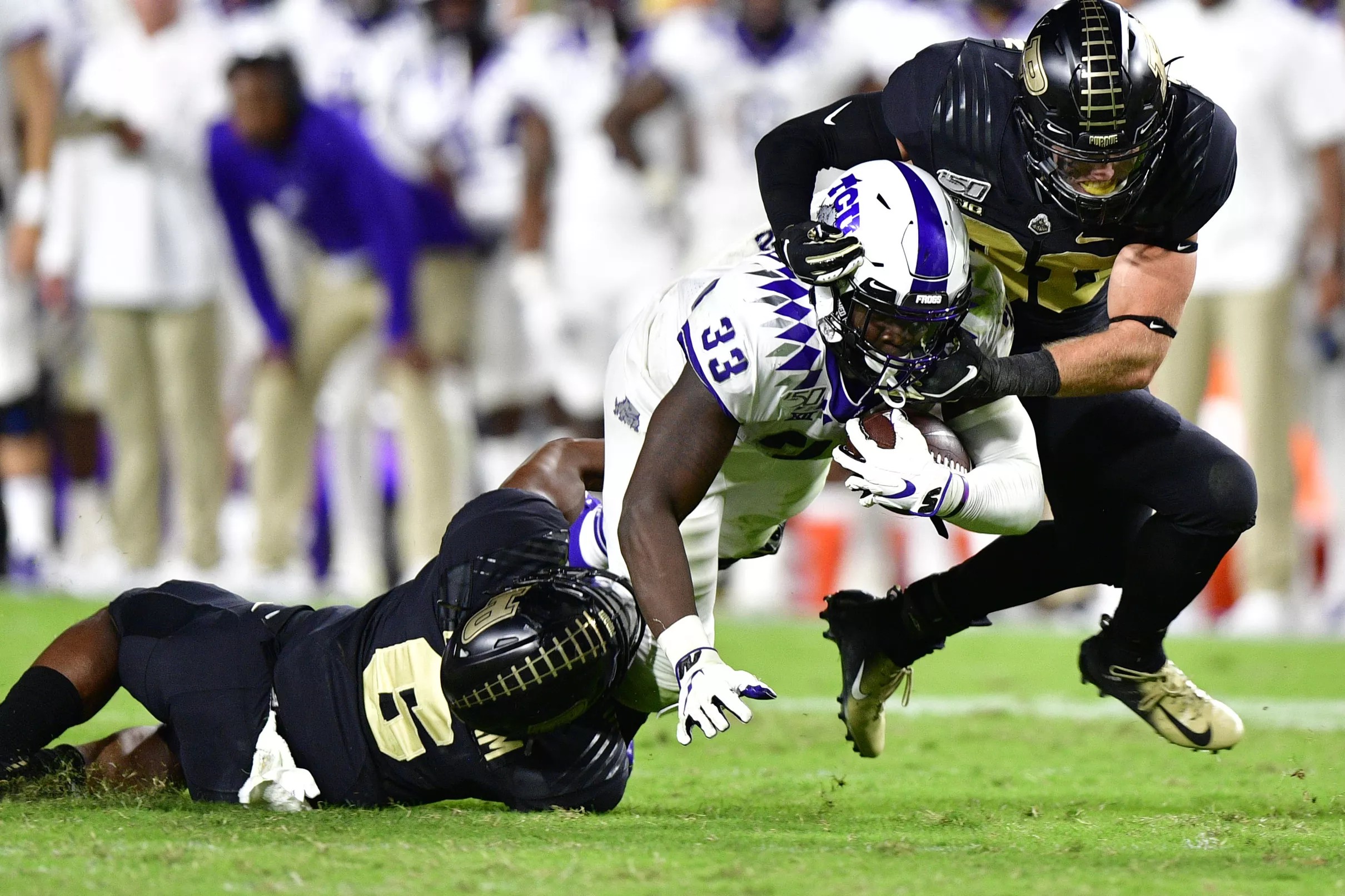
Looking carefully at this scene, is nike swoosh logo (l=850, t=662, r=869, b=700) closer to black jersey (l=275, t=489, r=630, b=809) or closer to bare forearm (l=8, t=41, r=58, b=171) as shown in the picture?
black jersey (l=275, t=489, r=630, b=809)

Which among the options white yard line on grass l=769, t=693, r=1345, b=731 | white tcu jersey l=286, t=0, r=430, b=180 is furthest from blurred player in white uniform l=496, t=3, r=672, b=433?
white yard line on grass l=769, t=693, r=1345, b=731

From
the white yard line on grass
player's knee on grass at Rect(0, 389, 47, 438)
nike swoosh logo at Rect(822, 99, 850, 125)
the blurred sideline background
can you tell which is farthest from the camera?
player's knee on grass at Rect(0, 389, 47, 438)

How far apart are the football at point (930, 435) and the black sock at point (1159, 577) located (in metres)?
0.55

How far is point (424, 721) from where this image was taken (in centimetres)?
369

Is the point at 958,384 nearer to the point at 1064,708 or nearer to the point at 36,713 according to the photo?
the point at 36,713

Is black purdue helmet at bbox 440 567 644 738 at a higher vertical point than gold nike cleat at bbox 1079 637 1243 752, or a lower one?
higher

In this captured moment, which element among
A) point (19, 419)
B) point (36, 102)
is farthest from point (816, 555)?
point (36, 102)

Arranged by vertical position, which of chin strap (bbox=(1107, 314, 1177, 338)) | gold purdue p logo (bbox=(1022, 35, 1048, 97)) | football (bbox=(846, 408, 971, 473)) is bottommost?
football (bbox=(846, 408, 971, 473))

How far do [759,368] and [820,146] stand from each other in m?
0.95

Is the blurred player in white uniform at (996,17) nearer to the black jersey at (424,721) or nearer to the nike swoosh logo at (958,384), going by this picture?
the nike swoosh logo at (958,384)

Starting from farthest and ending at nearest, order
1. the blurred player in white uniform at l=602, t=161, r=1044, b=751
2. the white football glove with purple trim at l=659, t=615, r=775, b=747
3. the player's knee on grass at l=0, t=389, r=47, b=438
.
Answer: the player's knee on grass at l=0, t=389, r=47, b=438
the blurred player in white uniform at l=602, t=161, r=1044, b=751
the white football glove with purple trim at l=659, t=615, r=775, b=747

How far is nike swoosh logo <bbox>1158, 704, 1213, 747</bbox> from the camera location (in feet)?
14.2

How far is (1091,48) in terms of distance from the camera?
12.7 ft

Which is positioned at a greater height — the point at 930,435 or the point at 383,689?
the point at 930,435
